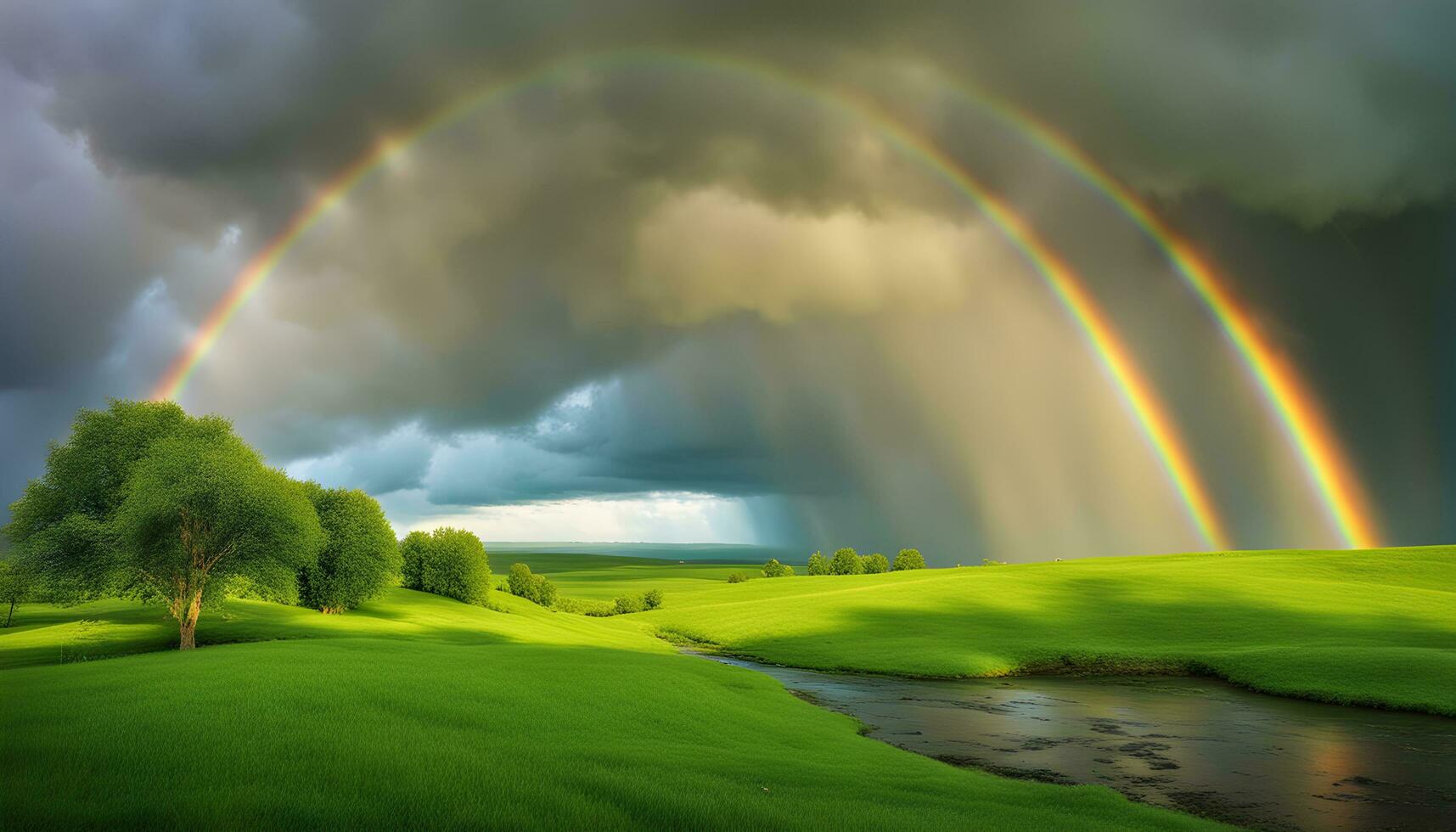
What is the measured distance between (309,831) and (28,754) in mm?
8110

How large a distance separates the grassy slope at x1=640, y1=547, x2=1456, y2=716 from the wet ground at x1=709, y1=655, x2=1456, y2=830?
4.85m

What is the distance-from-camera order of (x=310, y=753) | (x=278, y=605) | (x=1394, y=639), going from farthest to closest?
(x=278, y=605) → (x=1394, y=639) → (x=310, y=753)

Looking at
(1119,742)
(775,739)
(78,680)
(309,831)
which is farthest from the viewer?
(1119,742)

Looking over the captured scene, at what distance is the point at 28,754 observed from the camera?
566 inches

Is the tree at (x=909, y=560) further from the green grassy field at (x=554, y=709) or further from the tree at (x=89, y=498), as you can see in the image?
the tree at (x=89, y=498)

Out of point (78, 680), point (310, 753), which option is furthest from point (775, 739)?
point (78, 680)

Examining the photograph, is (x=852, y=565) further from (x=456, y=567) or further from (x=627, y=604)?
(x=456, y=567)

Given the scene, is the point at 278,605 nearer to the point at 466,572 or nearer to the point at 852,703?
the point at 466,572

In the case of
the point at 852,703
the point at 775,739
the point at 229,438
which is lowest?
the point at 852,703

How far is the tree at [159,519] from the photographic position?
4406 centimetres

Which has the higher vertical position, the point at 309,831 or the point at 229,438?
the point at 229,438

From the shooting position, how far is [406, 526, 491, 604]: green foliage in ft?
304

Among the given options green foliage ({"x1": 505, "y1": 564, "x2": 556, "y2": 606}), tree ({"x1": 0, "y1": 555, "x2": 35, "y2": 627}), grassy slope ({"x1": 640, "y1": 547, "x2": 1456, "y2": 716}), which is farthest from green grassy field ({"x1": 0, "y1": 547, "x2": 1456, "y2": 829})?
green foliage ({"x1": 505, "y1": 564, "x2": 556, "y2": 606})

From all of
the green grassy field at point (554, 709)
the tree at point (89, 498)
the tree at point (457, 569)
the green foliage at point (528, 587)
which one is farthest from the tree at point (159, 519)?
the green foliage at point (528, 587)
